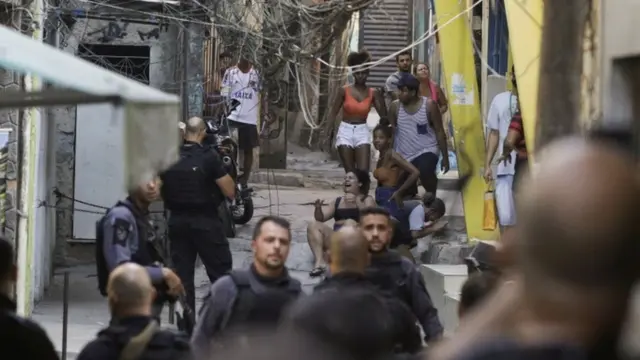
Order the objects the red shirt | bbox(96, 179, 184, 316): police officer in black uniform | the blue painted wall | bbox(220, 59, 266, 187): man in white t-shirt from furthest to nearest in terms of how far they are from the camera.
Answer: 1. the blue painted wall
2. bbox(220, 59, 266, 187): man in white t-shirt
3. the red shirt
4. bbox(96, 179, 184, 316): police officer in black uniform

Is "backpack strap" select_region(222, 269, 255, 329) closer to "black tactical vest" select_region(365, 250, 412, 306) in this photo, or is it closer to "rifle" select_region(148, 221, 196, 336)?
"black tactical vest" select_region(365, 250, 412, 306)

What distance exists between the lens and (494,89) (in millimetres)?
14023

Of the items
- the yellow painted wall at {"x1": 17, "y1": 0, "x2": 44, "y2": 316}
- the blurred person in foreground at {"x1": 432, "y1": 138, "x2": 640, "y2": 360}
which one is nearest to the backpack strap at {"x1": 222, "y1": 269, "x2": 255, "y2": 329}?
the blurred person in foreground at {"x1": 432, "y1": 138, "x2": 640, "y2": 360}

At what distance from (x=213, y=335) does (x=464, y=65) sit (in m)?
6.98

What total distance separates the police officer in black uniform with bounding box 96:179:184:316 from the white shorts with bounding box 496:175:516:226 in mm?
3573

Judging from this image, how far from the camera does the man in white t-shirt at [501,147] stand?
10.2 m

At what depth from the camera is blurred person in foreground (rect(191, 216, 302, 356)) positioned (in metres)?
5.56

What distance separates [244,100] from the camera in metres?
14.8

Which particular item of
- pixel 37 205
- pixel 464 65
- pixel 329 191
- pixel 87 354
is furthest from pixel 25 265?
pixel 329 191

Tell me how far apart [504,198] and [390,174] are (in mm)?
1702

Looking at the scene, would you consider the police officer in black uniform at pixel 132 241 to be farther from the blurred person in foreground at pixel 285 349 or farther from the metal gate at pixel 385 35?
the metal gate at pixel 385 35

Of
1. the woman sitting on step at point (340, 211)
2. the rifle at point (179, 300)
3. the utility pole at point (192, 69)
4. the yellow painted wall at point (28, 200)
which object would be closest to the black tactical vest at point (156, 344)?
the rifle at point (179, 300)

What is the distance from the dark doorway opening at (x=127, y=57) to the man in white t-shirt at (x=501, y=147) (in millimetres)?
3900

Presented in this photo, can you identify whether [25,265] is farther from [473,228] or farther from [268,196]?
[268,196]
